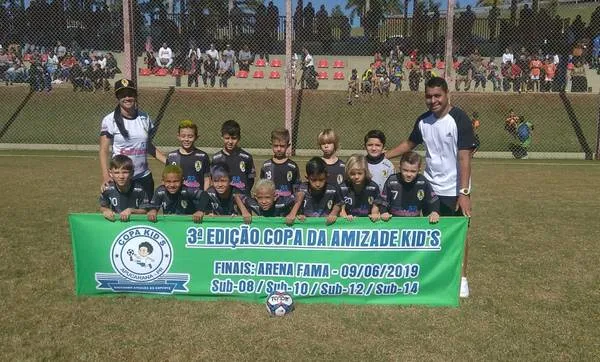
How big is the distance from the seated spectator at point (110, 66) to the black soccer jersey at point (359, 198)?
18.7 m

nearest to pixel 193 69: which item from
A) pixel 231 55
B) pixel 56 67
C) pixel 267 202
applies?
pixel 231 55

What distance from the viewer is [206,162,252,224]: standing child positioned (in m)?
5.68

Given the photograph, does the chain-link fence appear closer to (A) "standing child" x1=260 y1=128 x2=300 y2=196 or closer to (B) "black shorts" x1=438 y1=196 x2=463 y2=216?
(A) "standing child" x1=260 y1=128 x2=300 y2=196

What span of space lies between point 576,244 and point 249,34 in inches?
778

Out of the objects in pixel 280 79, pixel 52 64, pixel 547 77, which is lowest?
pixel 547 77

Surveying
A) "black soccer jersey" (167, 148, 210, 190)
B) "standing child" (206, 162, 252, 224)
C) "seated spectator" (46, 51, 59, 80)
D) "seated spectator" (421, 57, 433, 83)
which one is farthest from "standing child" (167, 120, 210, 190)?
"seated spectator" (46, 51, 59, 80)

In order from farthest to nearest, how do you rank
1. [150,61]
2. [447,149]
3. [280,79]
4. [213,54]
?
[280,79] < [150,61] < [213,54] < [447,149]

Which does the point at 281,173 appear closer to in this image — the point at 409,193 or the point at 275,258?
the point at 275,258

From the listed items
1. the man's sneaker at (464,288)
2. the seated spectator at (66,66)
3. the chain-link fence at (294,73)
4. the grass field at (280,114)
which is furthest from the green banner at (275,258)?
the seated spectator at (66,66)

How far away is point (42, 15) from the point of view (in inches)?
981

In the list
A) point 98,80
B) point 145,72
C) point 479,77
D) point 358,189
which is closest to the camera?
point 358,189

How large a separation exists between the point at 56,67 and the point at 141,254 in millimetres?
19840

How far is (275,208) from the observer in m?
5.76

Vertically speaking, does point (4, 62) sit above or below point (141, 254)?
above
